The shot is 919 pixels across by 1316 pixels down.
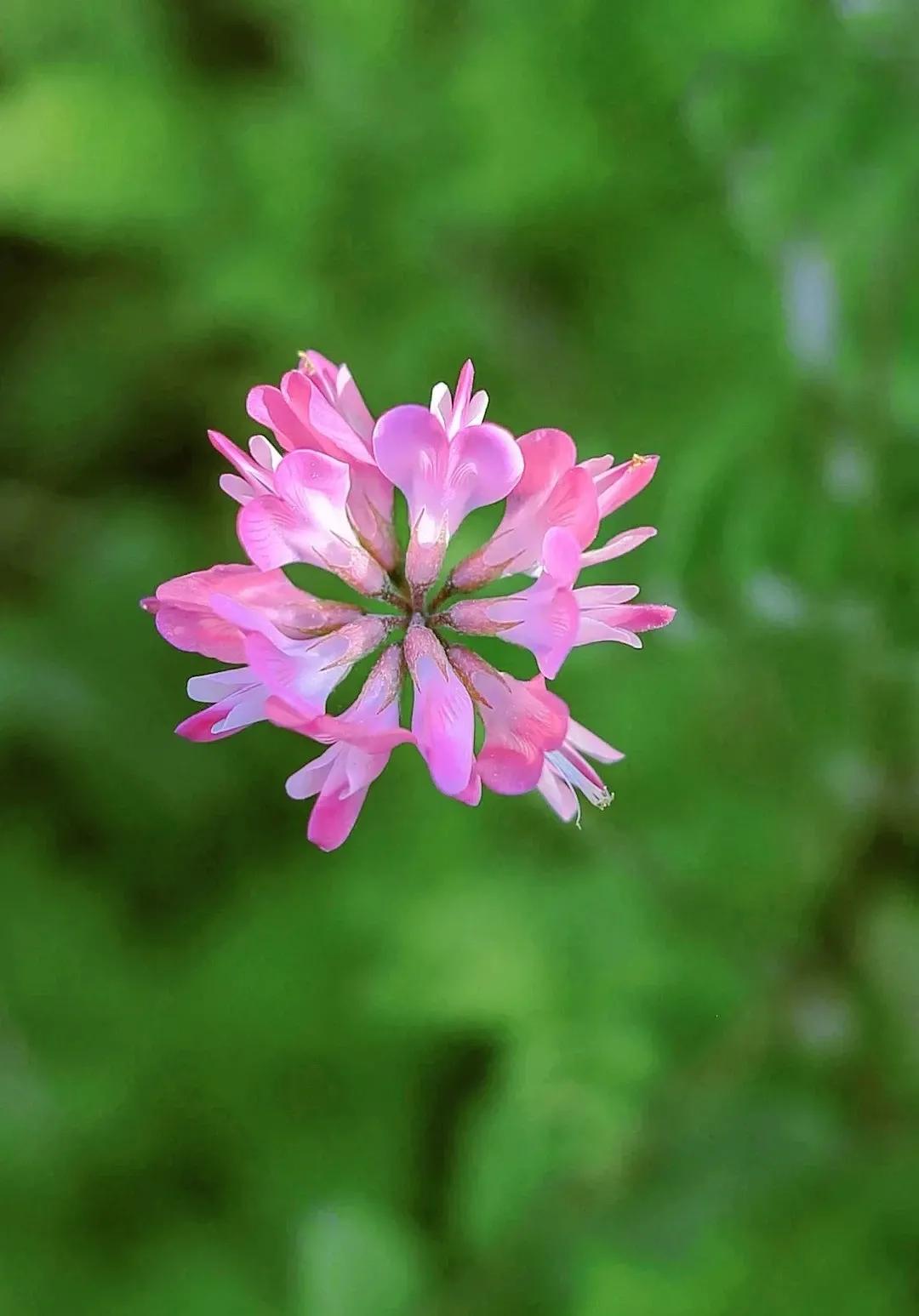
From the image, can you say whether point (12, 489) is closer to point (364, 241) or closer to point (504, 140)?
point (364, 241)

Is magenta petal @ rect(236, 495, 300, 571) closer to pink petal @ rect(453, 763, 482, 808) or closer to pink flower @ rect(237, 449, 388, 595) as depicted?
pink flower @ rect(237, 449, 388, 595)

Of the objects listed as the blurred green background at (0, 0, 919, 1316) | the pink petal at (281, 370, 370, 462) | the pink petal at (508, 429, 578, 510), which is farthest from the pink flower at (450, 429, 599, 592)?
the blurred green background at (0, 0, 919, 1316)

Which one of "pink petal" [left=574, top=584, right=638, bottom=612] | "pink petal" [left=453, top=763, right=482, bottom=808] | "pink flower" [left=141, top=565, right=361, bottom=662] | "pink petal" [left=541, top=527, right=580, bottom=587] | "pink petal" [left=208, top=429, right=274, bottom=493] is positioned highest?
"pink petal" [left=208, top=429, right=274, bottom=493]

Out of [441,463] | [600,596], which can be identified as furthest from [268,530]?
[600,596]

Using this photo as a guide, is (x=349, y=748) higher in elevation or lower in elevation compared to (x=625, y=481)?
lower

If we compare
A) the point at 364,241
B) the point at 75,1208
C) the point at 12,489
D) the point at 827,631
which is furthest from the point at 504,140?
the point at 75,1208

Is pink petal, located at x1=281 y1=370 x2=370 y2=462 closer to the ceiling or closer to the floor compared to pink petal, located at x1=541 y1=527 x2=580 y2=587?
closer to the ceiling

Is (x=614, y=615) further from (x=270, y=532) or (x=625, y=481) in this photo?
(x=270, y=532)
